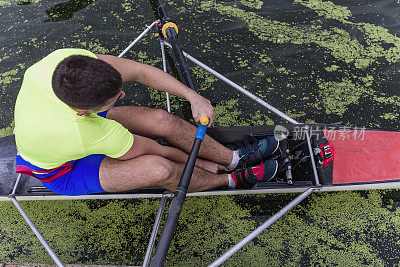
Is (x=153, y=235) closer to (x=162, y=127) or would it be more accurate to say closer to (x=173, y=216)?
(x=173, y=216)

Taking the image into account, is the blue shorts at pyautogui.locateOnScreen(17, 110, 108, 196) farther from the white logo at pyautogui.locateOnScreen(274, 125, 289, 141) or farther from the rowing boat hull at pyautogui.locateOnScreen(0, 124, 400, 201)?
the white logo at pyautogui.locateOnScreen(274, 125, 289, 141)

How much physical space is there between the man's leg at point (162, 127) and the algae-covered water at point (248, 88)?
36 centimetres

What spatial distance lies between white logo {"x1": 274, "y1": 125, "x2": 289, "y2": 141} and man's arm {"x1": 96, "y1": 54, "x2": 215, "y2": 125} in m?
0.50

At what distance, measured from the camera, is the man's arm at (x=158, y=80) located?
53.3 inches

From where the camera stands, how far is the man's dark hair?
90 cm

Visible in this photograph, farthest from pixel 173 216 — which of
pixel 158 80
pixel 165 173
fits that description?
pixel 158 80

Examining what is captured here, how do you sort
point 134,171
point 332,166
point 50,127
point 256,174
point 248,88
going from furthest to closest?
point 248,88
point 332,166
point 256,174
point 134,171
point 50,127

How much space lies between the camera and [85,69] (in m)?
0.91

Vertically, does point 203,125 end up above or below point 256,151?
above

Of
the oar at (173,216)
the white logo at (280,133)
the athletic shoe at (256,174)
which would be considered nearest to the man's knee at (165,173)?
the oar at (173,216)

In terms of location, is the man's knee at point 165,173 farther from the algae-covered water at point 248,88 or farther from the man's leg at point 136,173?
the algae-covered water at point 248,88

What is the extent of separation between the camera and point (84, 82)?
898mm

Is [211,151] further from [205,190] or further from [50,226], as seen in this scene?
[50,226]

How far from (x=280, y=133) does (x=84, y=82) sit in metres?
1.19
